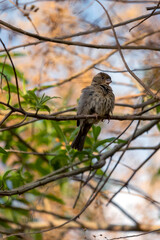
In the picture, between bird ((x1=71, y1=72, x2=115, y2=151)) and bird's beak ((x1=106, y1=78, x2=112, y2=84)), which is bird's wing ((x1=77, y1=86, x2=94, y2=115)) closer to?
bird ((x1=71, y1=72, x2=115, y2=151))

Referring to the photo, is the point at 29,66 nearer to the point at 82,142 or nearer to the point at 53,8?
the point at 53,8

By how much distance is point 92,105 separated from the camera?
407cm

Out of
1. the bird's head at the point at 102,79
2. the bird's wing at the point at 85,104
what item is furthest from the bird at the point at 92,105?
the bird's head at the point at 102,79

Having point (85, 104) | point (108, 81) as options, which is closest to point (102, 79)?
point (108, 81)

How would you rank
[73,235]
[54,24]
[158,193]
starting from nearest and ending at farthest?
1. [54,24]
2. [73,235]
3. [158,193]

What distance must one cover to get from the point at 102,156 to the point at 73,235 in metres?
1.99

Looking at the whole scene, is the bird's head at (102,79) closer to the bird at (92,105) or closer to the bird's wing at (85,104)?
the bird at (92,105)

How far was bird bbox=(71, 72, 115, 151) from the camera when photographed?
3.95m

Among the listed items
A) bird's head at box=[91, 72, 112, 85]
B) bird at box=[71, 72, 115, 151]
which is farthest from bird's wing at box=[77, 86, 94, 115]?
bird's head at box=[91, 72, 112, 85]

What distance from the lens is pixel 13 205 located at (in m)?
4.22

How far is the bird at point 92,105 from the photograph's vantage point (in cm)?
395

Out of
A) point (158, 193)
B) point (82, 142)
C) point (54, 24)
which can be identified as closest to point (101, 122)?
point (82, 142)

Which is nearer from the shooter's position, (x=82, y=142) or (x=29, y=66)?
(x=82, y=142)

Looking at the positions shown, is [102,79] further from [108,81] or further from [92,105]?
[92,105]
